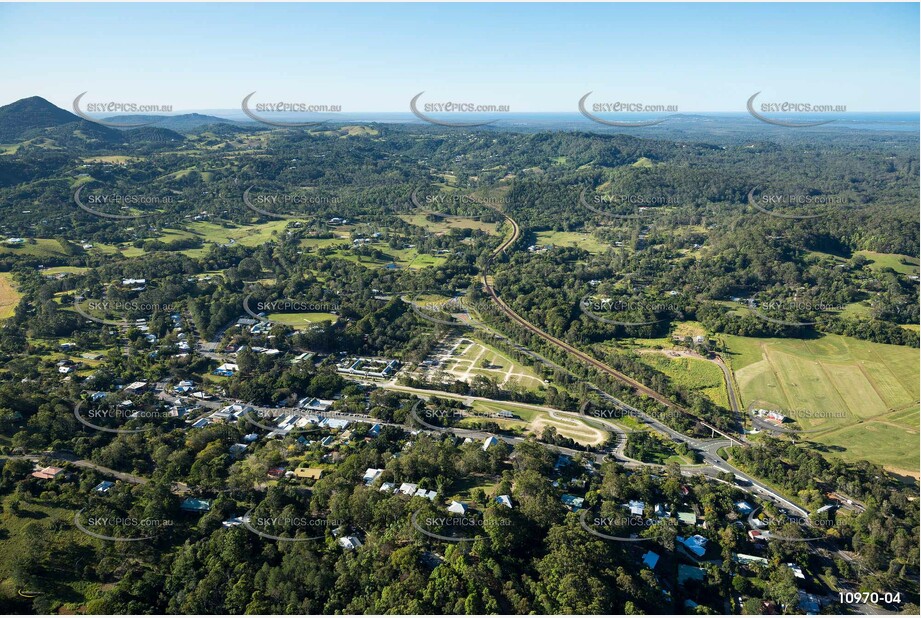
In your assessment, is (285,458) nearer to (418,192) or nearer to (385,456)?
(385,456)

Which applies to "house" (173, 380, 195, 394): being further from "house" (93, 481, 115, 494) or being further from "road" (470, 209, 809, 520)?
"road" (470, 209, 809, 520)

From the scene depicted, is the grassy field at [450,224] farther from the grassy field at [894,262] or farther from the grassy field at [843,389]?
the grassy field at [894,262]

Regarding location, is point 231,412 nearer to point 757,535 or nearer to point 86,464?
point 86,464

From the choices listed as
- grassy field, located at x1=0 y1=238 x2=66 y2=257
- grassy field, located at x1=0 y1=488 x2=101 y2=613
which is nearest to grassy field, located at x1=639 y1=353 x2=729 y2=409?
grassy field, located at x1=0 y1=488 x2=101 y2=613

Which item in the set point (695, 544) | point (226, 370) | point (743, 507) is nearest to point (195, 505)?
point (226, 370)

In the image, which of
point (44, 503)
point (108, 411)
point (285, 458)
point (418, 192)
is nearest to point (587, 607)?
point (285, 458)

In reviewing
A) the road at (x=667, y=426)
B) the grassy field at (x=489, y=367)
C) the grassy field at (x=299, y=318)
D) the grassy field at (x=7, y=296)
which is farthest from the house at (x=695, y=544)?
the grassy field at (x=7, y=296)

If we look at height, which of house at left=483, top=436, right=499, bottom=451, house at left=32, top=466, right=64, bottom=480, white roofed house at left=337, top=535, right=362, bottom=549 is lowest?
house at left=483, top=436, right=499, bottom=451
